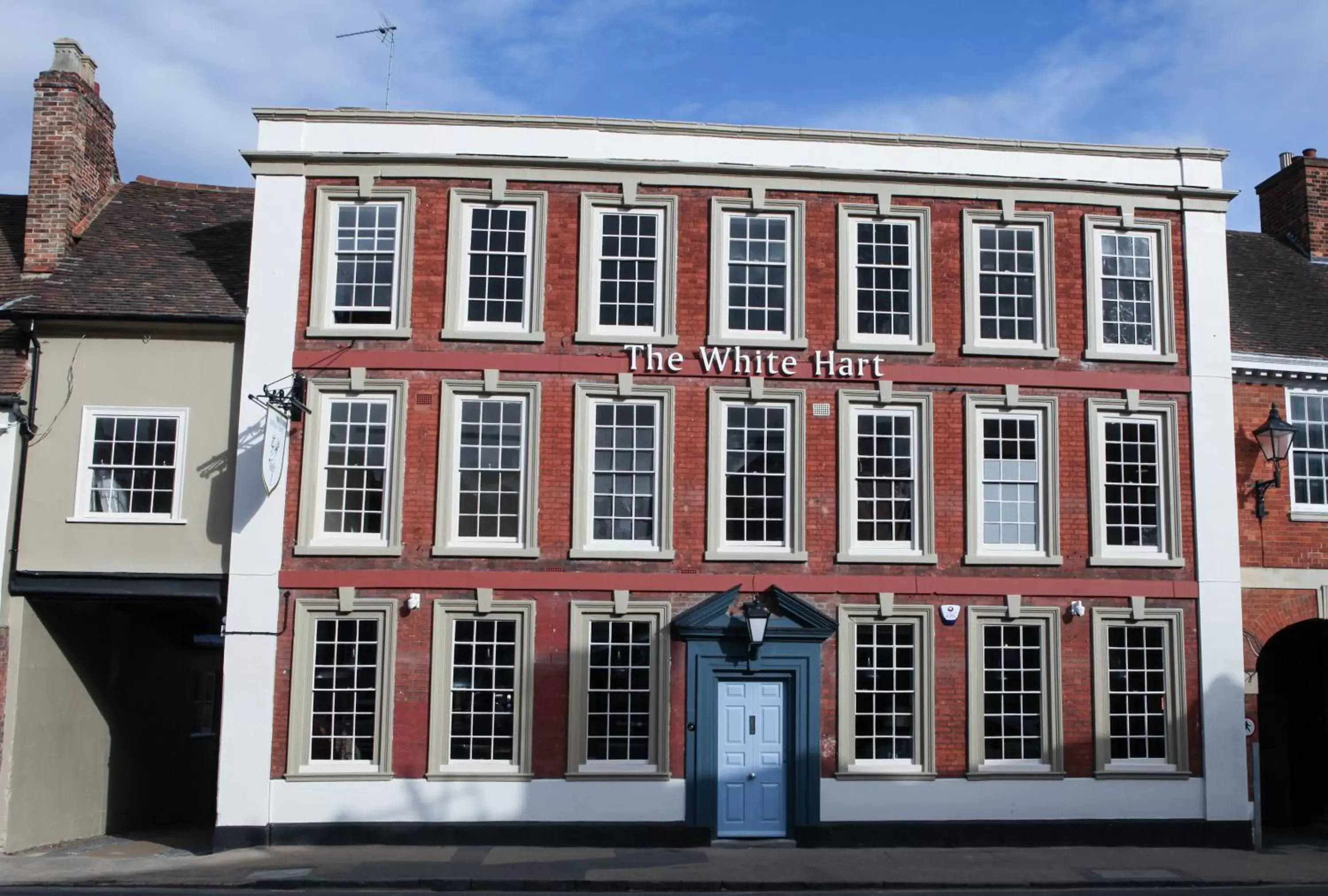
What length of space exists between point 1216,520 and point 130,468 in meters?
15.3

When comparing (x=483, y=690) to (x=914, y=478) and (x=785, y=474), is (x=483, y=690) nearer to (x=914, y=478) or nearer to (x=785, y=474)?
(x=785, y=474)

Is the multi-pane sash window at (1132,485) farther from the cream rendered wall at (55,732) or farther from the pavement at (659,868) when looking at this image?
the cream rendered wall at (55,732)

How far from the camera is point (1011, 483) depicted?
17594 millimetres

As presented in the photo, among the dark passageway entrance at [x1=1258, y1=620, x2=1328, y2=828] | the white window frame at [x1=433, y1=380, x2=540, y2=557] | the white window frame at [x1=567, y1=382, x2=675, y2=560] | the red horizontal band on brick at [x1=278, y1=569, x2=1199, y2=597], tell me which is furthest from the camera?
the dark passageway entrance at [x1=1258, y1=620, x2=1328, y2=828]

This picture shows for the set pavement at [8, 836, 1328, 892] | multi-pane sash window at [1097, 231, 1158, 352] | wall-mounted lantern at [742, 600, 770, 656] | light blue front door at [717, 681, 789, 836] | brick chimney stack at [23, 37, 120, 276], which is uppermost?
brick chimney stack at [23, 37, 120, 276]

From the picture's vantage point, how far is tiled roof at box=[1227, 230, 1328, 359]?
1880 centimetres

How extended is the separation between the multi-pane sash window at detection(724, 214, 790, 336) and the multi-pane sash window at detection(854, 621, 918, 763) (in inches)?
177

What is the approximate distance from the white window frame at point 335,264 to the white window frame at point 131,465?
2212 mm

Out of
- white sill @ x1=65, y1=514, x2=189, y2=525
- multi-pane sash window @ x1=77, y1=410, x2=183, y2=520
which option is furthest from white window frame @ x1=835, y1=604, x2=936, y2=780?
multi-pane sash window @ x1=77, y1=410, x2=183, y2=520

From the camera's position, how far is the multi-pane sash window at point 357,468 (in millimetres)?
16906

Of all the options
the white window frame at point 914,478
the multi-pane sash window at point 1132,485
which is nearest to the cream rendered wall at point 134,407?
the white window frame at point 914,478

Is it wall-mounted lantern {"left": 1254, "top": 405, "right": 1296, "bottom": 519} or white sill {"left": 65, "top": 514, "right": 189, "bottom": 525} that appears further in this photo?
wall-mounted lantern {"left": 1254, "top": 405, "right": 1296, "bottom": 519}

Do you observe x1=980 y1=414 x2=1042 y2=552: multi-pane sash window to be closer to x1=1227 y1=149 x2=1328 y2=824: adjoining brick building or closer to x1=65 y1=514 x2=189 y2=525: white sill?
x1=1227 y1=149 x2=1328 y2=824: adjoining brick building

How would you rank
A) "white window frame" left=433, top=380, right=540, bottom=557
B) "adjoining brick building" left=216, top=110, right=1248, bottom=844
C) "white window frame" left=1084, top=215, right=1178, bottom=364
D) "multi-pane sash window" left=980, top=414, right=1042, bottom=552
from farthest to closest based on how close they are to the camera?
1. "white window frame" left=1084, top=215, right=1178, bottom=364
2. "multi-pane sash window" left=980, top=414, right=1042, bottom=552
3. "white window frame" left=433, top=380, right=540, bottom=557
4. "adjoining brick building" left=216, top=110, right=1248, bottom=844
